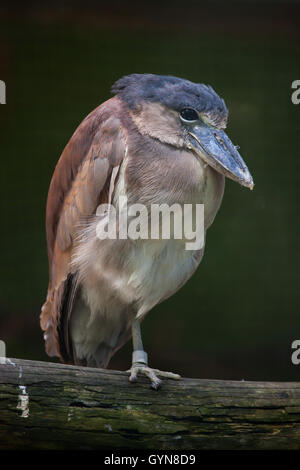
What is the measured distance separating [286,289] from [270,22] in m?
0.95

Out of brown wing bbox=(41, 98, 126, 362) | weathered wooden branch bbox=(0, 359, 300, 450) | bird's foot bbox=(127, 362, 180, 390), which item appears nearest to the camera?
weathered wooden branch bbox=(0, 359, 300, 450)

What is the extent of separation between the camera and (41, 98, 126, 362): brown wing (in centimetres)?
173

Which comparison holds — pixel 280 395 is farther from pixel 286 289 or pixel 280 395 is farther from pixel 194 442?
pixel 286 289

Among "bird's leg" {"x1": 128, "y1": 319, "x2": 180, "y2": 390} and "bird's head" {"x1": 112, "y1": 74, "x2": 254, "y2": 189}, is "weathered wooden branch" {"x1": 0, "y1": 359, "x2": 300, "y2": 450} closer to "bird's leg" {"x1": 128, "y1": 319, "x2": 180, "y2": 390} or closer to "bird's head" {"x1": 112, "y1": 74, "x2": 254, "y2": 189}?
"bird's leg" {"x1": 128, "y1": 319, "x2": 180, "y2": 390}

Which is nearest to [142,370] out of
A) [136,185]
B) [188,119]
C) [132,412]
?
[132,412]

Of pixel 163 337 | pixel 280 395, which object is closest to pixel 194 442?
pixel 280 395

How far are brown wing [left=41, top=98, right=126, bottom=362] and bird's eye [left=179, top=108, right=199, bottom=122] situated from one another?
16 centimetres

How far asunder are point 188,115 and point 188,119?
0.01 m

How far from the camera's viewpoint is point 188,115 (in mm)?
1701

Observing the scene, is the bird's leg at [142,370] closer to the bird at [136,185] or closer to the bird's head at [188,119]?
the bird at [136,185]

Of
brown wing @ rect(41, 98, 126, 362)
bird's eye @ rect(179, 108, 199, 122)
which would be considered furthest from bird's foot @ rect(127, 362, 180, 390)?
bird's eye @ rect(179, 108, 199, 122)

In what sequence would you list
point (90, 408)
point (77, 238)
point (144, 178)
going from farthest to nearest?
point (77, 238) → point (144, 178) → point (90, 408)

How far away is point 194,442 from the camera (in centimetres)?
155

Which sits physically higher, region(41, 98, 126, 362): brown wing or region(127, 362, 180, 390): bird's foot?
region(41, 98, 126, 362): brown wing
